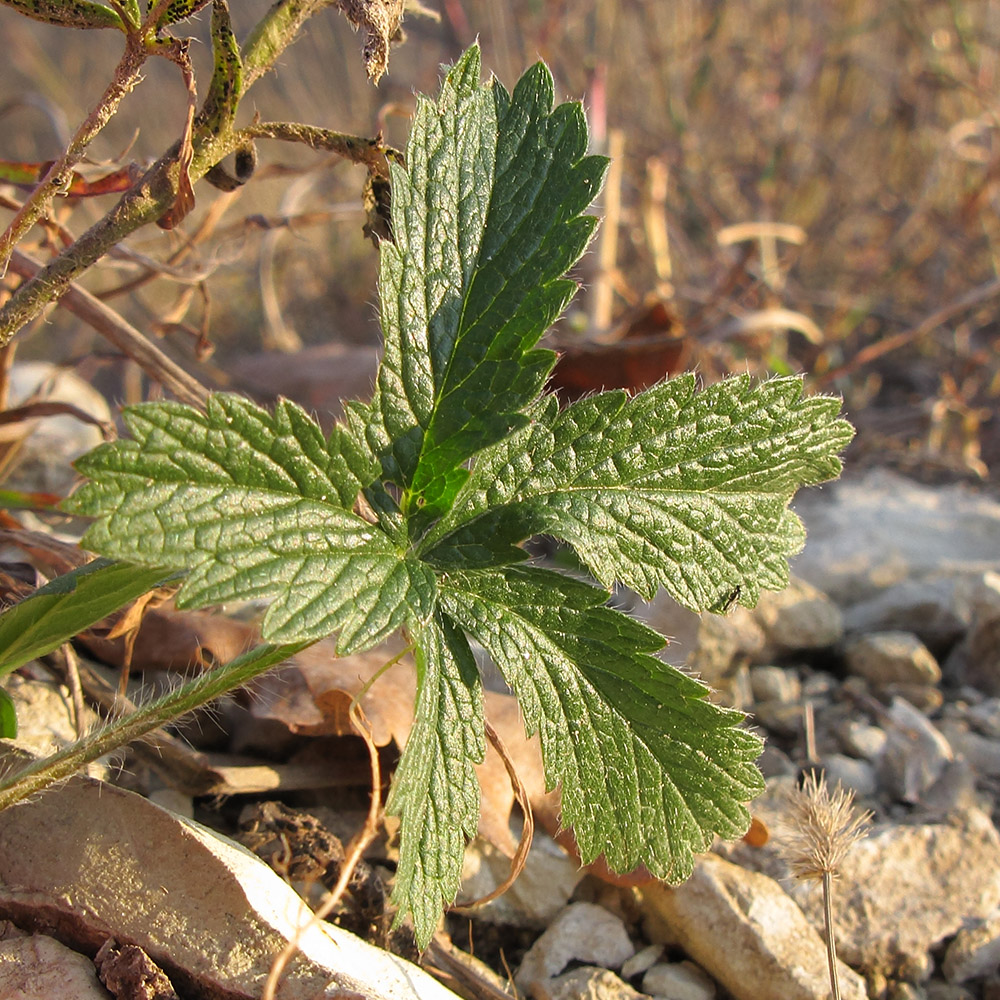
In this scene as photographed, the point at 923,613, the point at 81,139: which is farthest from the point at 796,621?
the point at 81,139

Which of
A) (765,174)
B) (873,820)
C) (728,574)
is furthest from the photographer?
(765,174)

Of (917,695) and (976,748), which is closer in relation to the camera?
(976,748)

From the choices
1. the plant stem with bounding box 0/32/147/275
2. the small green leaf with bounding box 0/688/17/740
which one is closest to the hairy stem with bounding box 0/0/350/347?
the plant stem with bounding box 0/32/147/275

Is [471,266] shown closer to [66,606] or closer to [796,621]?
[66,606]

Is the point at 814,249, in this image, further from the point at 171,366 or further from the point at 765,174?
the point at 171,366

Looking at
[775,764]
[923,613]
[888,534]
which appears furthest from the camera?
[888,534]

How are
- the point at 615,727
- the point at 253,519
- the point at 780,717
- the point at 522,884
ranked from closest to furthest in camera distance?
the point at 253,519 < the point at 615,727 < the point at 522,884 < the point at 780,717

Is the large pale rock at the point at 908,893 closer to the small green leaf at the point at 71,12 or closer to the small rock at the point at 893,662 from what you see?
the small rock at the point at 893,662

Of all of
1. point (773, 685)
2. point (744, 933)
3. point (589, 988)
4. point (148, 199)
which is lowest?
point (589, 988)

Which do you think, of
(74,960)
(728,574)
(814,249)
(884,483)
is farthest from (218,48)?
(814,249)
